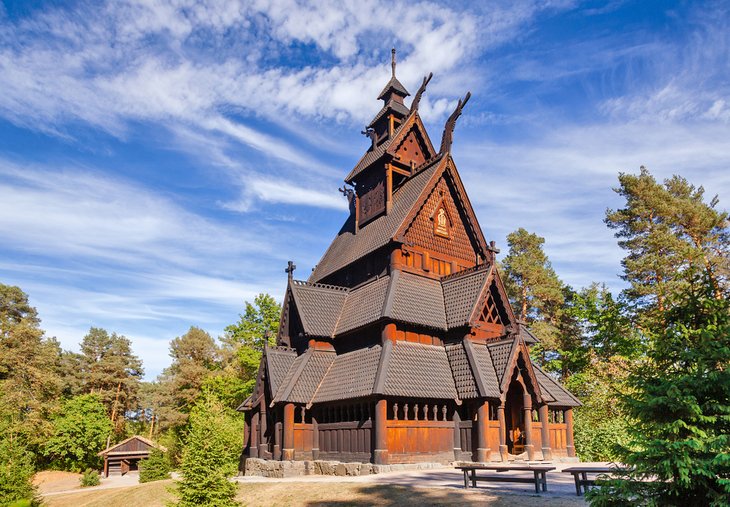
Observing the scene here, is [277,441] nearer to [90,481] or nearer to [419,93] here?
[419,93]

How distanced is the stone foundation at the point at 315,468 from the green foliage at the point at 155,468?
12.3m

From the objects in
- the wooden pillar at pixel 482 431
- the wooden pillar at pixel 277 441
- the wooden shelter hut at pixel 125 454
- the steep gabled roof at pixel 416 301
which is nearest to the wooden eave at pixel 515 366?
the wooden pillar at pixel 482 431

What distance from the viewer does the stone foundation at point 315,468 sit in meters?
20.2

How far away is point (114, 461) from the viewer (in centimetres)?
5084

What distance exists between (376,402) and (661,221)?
3037 cm

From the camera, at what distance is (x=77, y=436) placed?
178ft

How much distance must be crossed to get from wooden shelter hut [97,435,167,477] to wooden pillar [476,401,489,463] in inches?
1516

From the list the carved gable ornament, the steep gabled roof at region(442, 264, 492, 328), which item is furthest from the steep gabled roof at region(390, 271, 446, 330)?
the carved gable ornament

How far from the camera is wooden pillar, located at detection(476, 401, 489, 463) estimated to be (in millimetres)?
20797

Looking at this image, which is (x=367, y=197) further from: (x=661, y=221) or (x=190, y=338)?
(x=190, y=338)

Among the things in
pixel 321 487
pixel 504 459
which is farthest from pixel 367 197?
pixel 321 487

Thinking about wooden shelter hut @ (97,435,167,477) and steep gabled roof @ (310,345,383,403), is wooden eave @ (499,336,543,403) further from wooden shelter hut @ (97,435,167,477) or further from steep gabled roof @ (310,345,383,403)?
wooden shelter hut @ (97,435,167,477)

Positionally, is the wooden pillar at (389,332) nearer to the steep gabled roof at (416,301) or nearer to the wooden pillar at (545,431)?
the steep gabled roof at (416,301)

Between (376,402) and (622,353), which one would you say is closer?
(376,402)
